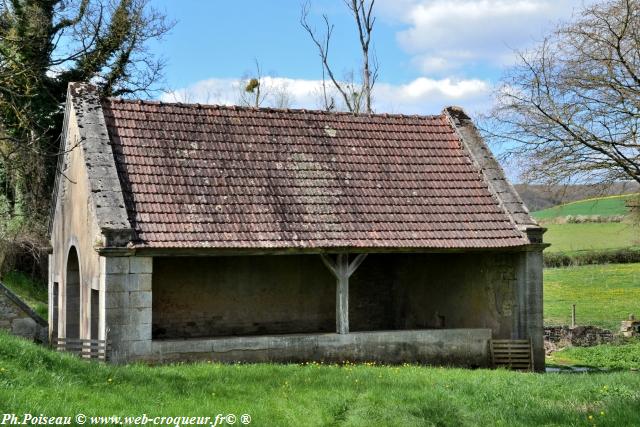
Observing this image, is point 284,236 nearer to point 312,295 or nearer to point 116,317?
point 116,317

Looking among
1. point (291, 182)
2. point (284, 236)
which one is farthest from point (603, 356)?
point (284, 236)

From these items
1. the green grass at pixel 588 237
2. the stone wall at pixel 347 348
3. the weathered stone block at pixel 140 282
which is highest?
the green grass at pixel 588 237

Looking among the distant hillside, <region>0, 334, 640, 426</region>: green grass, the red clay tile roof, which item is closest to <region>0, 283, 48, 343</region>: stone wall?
the red clay tile roof

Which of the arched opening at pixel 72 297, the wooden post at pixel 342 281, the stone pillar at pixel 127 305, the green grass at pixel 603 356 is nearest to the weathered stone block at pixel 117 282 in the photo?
the stone pillar at pixel 127 305

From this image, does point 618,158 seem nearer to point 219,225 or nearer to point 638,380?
point 638,380

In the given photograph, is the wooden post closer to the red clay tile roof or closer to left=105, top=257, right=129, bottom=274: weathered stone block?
the red clay tile roof

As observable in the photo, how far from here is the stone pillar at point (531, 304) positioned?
15.6 meters

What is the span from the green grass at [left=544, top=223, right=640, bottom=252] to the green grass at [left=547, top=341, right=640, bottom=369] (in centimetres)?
1802

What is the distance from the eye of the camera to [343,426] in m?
8.27

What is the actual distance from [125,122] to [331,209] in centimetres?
445

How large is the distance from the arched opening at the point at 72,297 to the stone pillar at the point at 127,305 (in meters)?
3.92

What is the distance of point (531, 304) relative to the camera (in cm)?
1559

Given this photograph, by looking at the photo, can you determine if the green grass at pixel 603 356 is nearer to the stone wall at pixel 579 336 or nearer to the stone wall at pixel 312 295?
the stone wall at pixel 579 336

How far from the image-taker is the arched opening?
54.6 ft
